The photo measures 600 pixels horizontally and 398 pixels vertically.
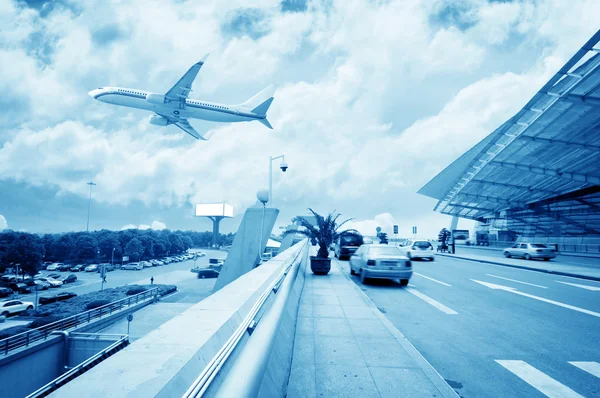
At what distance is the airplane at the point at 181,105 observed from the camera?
32.2 meters

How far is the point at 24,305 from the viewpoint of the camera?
2466 cm

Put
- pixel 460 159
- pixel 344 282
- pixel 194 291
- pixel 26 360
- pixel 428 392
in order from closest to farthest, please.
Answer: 1. pixel 428 392
2. pixel 344 282
3. pixel 26 360
4. pixel 194 291
5. pixel 460 159

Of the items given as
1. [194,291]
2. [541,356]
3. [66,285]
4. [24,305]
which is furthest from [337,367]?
[66,285]

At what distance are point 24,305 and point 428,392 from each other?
31.3m

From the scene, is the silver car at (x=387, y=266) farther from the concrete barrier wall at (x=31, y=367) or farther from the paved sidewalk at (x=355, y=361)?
the concrete barrier wall at (x=31, y=367)

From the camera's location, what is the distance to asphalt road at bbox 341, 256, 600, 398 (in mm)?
4278

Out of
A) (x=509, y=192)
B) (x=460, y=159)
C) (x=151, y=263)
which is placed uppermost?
(x=460, y=159)

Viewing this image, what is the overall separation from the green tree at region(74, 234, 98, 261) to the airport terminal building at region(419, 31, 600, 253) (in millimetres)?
68629

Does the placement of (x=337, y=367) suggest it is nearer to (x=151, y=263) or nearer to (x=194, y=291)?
(x=194, y=291)

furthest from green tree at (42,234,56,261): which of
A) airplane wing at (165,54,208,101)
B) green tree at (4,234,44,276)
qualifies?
airplane wing at (165,54,208,101)

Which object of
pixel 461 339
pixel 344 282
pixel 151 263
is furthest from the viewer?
pixel 151 263

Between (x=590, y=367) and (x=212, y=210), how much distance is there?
12982 centimetres

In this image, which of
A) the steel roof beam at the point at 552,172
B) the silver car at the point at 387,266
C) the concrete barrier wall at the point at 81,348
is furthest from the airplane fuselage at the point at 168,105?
the steel roof beam at the point at 552,172

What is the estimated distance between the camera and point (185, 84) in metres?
31.3
